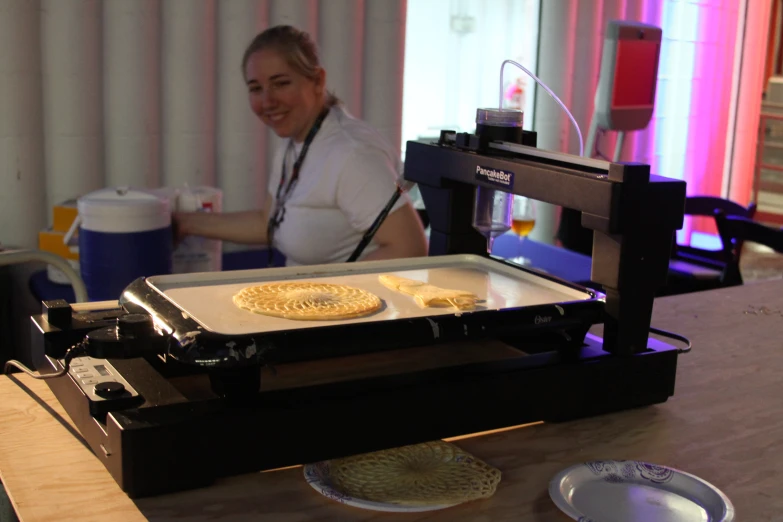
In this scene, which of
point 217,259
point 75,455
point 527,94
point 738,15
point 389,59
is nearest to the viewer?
point 75,455

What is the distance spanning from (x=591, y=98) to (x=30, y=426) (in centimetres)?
308

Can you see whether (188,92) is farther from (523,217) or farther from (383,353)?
(383,353)

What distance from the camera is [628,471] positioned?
0.98 m

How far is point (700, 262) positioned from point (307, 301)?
2.52 m

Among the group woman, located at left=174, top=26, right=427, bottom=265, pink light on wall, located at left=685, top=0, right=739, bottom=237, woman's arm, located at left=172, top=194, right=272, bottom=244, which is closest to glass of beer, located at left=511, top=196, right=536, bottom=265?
woman, located at left=174, top=26, right=427, bottom=265

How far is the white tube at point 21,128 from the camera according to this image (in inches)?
92.7

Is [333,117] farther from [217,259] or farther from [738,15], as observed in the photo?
[738,15]

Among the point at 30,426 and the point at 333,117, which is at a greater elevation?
the point at 333,117

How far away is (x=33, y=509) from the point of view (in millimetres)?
863

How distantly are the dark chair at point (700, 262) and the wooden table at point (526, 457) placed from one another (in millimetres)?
1591

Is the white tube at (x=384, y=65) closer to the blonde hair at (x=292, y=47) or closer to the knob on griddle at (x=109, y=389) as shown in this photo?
the blonde hair at (x=292, y=47)

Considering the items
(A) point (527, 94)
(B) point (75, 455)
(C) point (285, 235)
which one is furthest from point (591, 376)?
(A) point (527, 94)

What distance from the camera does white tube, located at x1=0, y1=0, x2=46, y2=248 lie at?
2355 mm

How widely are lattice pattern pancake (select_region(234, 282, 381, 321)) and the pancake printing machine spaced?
0.02m
